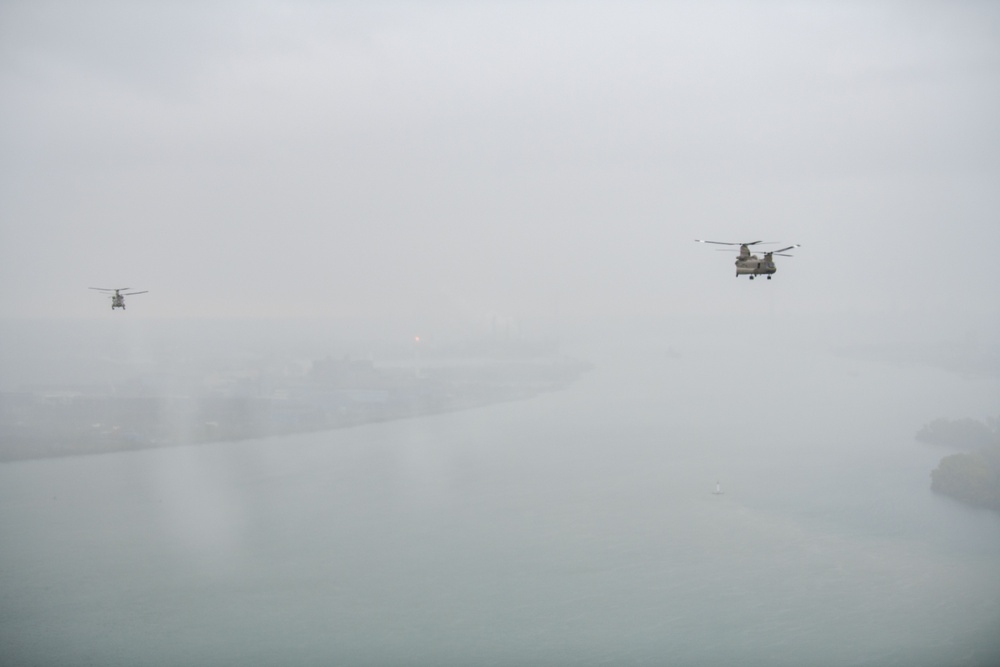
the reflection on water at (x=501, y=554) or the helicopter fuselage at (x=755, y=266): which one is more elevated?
the helicopter fuselage at (x=755, y=266)

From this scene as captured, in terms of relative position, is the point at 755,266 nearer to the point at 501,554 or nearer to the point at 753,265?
the point at 753,265

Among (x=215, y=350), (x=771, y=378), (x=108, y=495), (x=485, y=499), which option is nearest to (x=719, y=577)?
(x=485, y=499)

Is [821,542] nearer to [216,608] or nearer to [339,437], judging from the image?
[216,608]

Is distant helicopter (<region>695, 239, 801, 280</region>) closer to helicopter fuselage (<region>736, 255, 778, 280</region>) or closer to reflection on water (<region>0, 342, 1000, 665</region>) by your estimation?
helicopter fuselage (<region>736, 255, 778, 280</region>)

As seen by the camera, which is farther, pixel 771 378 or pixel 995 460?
pixel 771 378

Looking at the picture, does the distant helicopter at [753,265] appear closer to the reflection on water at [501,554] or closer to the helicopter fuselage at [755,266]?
the helicopter fuselage at [755,266]

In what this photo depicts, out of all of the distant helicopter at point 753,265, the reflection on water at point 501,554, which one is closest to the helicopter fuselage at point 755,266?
the distant helicopter at point 753,265

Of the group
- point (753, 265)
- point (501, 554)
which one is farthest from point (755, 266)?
point (501, 554)

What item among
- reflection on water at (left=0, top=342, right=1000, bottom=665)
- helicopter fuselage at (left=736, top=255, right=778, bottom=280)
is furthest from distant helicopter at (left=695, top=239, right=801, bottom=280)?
reflection on water at (left=0, top=342, right=1000, bottom=665)
